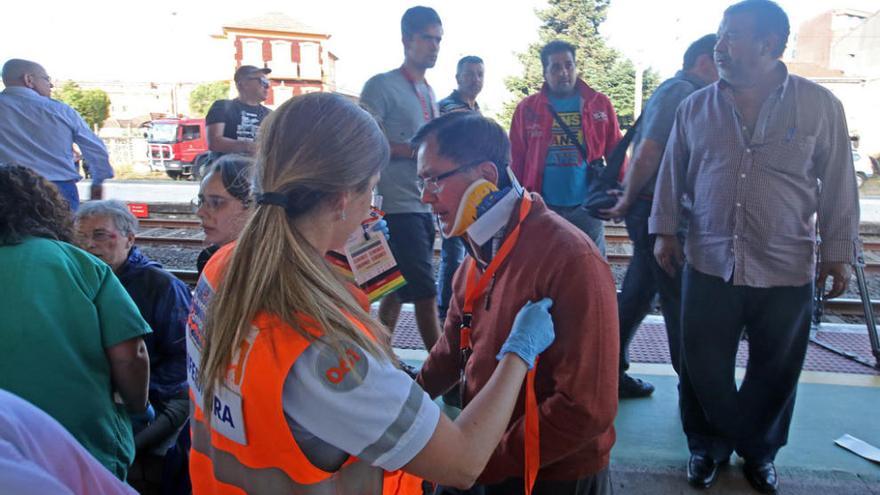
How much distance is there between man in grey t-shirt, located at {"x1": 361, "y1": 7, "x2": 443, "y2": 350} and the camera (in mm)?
3717

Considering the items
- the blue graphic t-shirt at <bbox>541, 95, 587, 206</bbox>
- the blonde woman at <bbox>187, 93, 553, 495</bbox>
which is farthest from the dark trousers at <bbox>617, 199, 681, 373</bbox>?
the blonde woman at <bbox>187, 93, 553, 495</bbox>

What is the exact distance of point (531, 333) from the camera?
1461 mm

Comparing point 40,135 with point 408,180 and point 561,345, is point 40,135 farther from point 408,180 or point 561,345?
point 561,345

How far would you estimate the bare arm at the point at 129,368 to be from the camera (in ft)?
6.75

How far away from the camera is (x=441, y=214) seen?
189 centimetres

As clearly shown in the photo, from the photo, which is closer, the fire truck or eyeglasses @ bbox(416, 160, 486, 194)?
eyeglasses @ bbox(416, 160, 486, 194)

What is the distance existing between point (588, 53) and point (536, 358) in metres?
27.4

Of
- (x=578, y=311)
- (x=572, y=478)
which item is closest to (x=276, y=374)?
(x=578, y=311)

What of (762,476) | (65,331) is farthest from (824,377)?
(65,331)

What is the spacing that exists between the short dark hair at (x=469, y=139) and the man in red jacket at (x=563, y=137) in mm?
2274

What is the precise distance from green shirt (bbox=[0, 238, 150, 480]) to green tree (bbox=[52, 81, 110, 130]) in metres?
35.5

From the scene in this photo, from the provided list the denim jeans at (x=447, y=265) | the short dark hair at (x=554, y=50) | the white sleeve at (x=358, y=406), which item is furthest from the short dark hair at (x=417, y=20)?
the white sleeve at (x=358, y=406)

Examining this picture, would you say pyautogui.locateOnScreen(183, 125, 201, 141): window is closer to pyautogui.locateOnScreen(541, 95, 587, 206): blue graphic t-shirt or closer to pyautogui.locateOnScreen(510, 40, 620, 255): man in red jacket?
pyautogui.locateOnScreen(510, 40, 620, 255): man in red jacket

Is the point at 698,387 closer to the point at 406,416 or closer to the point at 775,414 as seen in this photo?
the point at 775,414
